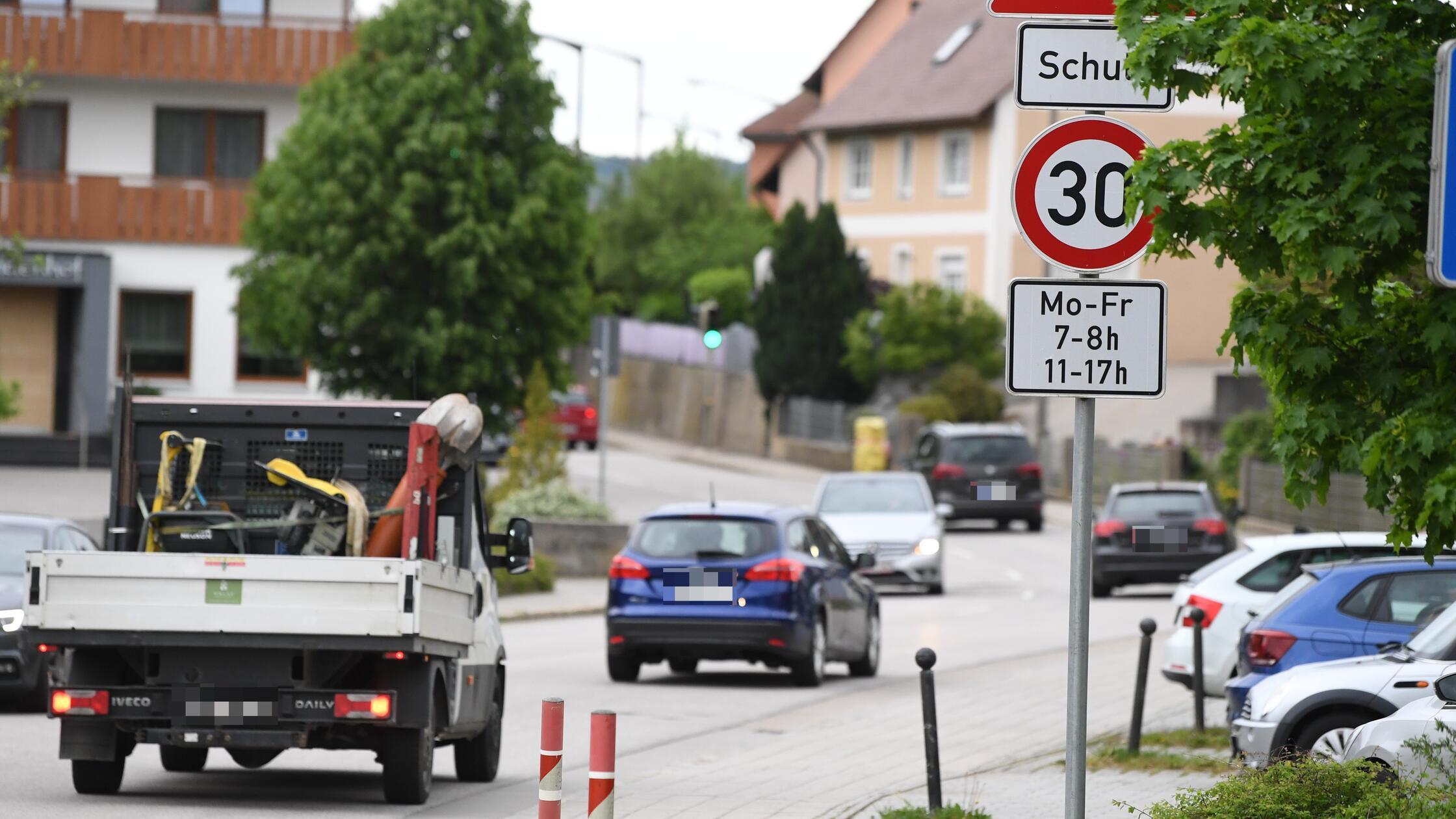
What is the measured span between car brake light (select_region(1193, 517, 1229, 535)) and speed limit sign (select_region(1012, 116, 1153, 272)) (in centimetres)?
2309

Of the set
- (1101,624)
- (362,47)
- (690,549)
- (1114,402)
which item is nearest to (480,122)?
(362,47)


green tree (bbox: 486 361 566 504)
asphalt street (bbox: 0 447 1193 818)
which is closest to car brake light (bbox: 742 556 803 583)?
asphalt street (bbox: 0 447 1193 818)

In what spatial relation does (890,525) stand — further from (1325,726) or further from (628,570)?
(1325,726)

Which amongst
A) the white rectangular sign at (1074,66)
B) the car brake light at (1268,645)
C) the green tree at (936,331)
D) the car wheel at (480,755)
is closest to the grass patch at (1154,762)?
the car brake light at (1268,645)

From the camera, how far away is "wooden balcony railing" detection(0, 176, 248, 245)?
4094cm

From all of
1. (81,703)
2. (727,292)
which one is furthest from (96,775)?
(727,292)

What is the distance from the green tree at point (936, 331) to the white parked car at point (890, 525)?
79.2ft

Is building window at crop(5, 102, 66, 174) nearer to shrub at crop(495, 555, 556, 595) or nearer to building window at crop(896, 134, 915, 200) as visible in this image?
shrub at crop(495, 555, 556, 595)

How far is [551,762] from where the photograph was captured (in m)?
7.36

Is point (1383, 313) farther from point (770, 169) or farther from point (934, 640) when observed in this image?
point (770, 169)

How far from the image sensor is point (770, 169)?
84938 mm

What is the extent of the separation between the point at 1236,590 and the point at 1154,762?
411 centimetres

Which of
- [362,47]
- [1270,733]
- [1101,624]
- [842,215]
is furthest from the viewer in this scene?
[842,215]

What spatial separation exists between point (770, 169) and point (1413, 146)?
79.3 m
